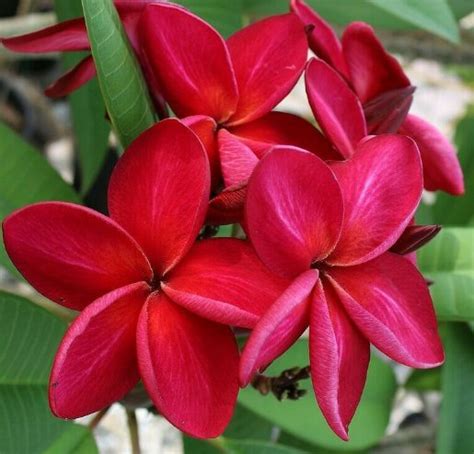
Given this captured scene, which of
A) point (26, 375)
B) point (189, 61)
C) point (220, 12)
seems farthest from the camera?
point (220, 12)

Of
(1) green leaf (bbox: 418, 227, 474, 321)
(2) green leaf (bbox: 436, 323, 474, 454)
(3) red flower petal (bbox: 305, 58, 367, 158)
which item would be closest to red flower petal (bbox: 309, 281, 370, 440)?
(3) red flower petal (bbox: 305, 58, 367, 158)

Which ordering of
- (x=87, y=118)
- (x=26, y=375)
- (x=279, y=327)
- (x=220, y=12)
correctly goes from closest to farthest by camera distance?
(x=279, y=327) < (x=26, y=375) < (x=220, y=12) < (x=87, y=118)

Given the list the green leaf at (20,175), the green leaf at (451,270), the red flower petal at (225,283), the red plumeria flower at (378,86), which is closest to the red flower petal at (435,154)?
the red plumeria flower at (378,86)

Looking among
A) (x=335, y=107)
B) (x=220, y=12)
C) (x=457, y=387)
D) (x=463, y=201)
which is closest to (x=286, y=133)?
(x=335, y=107)

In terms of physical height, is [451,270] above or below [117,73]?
below

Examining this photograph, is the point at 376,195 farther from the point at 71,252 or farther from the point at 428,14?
the point at 428,14

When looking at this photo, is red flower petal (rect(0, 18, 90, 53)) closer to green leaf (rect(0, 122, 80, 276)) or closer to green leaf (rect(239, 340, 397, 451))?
green leaf (rect(0, 122, 80, 276))

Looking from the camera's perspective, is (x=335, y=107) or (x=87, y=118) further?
(x=87, y=118)

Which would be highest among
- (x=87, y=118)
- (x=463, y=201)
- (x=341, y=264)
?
(x=341, y=264)
